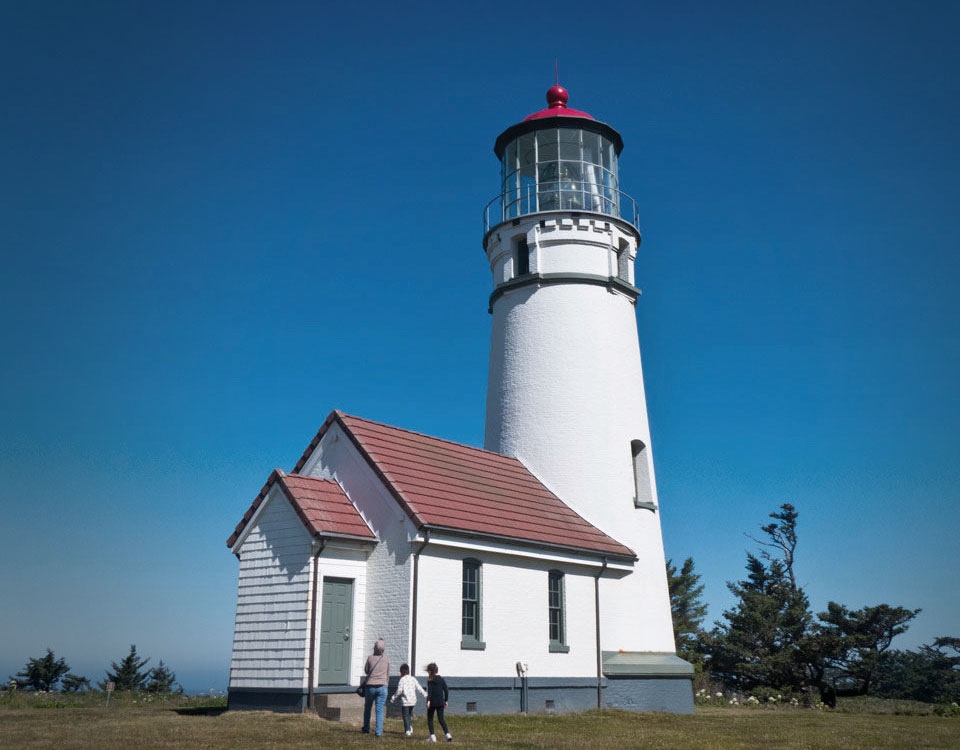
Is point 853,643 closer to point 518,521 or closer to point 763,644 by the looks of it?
point 763,644

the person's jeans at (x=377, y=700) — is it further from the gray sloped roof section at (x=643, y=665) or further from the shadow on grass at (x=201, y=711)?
the gray sloped roof section at (x=643, y=665)

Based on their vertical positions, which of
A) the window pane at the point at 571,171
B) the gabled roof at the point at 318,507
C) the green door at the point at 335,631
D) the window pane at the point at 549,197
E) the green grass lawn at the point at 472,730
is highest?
the window pane at the point at 571,171

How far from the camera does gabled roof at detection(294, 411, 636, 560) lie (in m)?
17.7

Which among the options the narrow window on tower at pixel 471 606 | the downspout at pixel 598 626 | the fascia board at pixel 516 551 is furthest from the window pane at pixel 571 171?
the narrow window on tower at pixel 471 606

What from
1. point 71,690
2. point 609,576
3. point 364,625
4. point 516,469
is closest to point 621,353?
point 516,469

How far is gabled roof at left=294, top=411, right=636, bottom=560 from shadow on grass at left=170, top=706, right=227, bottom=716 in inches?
209

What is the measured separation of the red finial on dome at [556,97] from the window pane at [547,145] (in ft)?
3.72

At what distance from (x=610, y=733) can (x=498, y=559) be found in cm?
443

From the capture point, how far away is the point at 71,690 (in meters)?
23.7

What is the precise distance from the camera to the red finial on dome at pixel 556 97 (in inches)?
1004

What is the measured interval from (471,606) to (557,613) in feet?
8.86

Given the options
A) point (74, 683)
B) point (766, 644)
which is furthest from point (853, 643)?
point (74, 683)

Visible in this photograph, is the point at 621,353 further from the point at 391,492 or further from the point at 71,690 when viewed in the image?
the point at 71,690

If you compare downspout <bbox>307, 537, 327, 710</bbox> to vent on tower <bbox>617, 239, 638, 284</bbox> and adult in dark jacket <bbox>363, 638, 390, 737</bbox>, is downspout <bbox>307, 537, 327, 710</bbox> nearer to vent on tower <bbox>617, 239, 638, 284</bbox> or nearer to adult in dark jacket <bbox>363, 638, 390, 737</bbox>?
adult in dark jacket <bbox>363, 638, 390, 737</bbox>
